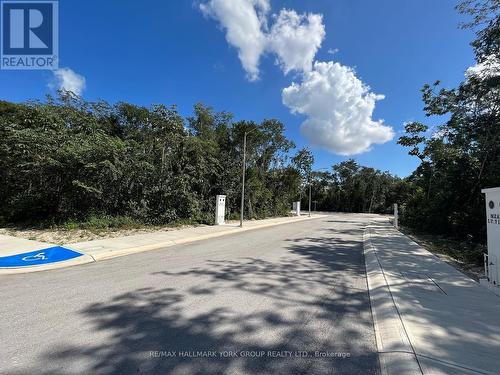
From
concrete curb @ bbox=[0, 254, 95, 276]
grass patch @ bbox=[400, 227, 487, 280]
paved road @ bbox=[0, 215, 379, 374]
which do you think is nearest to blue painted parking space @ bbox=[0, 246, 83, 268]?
concrete curb @ bbox=[0, 254, 95, 276]

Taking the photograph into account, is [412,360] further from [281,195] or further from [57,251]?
[281,195]

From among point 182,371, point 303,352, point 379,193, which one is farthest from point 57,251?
point 379,193

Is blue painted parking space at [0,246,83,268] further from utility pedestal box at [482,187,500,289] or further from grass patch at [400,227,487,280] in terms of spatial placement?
grass patch at [400,227,487,280]

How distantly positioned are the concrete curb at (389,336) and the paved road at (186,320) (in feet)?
0.39

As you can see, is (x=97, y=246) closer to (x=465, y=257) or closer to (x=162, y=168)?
(x=162, y=168)

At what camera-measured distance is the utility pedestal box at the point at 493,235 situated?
574 centimetres

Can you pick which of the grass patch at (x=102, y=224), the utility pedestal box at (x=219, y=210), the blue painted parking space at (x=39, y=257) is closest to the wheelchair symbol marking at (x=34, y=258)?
the blue painted parking space at (x=39, y=257)

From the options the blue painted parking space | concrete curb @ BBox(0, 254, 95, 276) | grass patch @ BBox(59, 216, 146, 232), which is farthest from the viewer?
grass patch @ BBox(59, 216, 146, 232)

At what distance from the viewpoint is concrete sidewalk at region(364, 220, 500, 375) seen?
302cm

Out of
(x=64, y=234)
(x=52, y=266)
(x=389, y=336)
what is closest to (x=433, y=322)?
(x=389, y=336)

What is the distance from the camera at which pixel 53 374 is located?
2.78 metres

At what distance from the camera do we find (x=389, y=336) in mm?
3686

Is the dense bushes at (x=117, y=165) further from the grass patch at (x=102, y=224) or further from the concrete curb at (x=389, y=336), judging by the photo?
the concrete curb at (x=389, y=336)

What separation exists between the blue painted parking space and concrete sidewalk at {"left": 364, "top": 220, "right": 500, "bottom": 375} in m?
7.88
